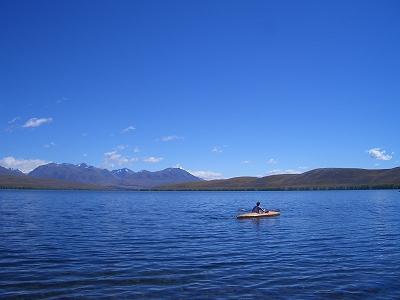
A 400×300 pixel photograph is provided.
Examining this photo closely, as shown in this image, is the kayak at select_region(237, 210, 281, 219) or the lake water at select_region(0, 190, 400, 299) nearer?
the lake water at select_region(0, 190, 400, 299)

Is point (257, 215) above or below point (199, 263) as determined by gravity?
above

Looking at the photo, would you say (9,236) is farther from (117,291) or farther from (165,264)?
(117,291)

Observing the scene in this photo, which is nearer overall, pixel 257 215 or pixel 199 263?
pixel 199 263

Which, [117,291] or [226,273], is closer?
[117,291]

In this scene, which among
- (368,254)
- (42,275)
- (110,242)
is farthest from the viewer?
(110,242)

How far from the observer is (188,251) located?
1201 inches

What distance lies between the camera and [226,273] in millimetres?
23047

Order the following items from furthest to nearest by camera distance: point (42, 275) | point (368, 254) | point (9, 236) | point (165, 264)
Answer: point (9, 236)
point (368, 254)
point (165, 264)
point (42, 275)

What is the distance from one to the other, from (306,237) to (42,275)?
909 inches

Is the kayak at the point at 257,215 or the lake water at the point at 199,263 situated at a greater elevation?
the kayak at the point at 257,215

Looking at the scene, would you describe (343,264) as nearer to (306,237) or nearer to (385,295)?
(385,295)

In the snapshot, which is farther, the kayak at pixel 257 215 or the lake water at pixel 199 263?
the kayak at pixel 257 215

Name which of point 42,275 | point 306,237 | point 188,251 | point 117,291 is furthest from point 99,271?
point 306,237

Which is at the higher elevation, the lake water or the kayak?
the kayak
